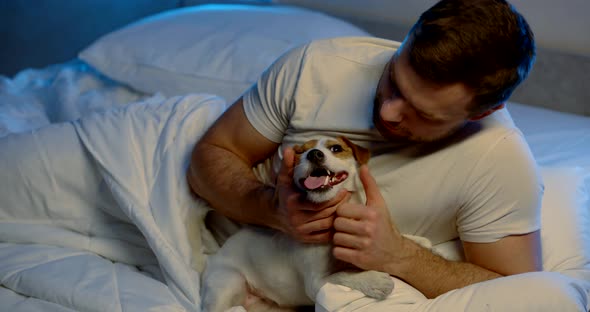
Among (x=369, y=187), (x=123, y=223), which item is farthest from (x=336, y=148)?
(x=123, y=223)

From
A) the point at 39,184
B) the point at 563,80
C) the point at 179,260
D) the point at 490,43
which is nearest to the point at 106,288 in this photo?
the point at 179,260

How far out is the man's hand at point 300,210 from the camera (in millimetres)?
1122

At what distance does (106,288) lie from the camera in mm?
1231

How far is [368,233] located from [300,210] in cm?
12

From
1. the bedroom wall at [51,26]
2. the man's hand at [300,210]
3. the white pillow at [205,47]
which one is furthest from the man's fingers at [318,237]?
the bedroom wall at [51,26]

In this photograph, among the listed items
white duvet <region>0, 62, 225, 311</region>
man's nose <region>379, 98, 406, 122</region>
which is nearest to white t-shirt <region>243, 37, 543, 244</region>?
man's nose <region>379, 98, 406, 122</region>

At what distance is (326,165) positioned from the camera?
3.74 ft

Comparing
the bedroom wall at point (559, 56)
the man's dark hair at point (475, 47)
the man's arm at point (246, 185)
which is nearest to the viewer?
the man's dark hair at point (475, 47)

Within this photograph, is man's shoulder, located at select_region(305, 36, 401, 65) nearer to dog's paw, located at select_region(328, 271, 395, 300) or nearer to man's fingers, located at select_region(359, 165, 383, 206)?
man's fingers, located at select_region(359, 165, 383, 206)

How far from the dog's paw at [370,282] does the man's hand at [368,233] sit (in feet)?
0.05

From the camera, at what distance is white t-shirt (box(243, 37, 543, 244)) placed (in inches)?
45.3

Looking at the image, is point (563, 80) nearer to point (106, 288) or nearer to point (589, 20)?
point (589, 20)

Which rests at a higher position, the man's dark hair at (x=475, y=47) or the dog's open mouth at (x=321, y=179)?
the man's dark hair at (x=475, y=47)

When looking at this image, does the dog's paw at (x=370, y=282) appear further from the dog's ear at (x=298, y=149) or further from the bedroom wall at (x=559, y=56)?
the bedroom wall at (x=559, y=56)
